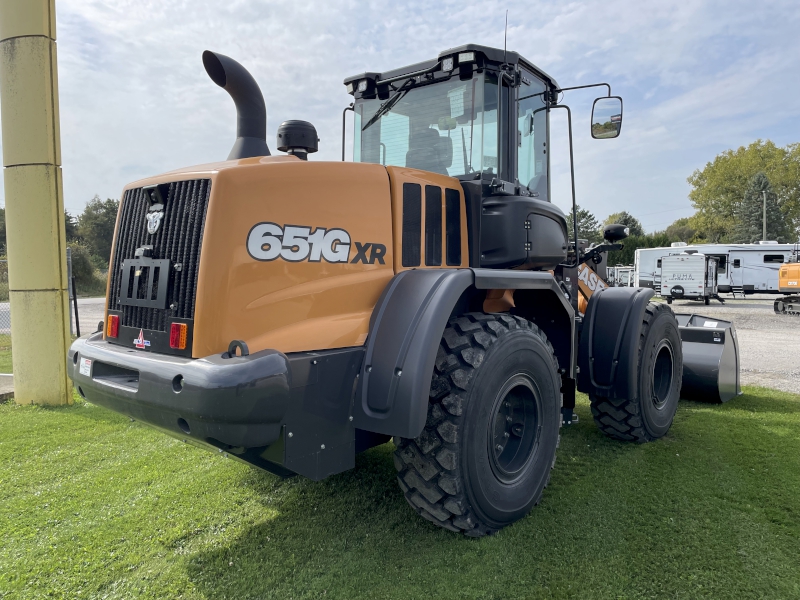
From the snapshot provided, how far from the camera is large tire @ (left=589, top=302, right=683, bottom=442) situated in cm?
450

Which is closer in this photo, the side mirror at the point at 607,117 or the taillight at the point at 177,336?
the taillight at the point at 177,336

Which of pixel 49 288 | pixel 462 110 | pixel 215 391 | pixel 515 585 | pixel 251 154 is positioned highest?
pixel 462 110

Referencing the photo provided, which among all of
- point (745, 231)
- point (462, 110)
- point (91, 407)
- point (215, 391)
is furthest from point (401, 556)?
point (745, 231)

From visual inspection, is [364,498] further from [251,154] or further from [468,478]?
[251,154]

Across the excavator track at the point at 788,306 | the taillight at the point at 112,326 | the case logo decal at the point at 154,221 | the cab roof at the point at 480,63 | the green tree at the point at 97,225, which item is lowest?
the excavator track at the point at 788,306

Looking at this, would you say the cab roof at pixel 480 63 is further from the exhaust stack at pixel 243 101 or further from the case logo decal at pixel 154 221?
the case logo decal at pixel 154 221

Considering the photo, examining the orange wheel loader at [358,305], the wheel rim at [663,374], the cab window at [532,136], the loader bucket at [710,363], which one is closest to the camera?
the orange wheel loader at [358,305]

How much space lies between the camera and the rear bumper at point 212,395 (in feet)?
7.55

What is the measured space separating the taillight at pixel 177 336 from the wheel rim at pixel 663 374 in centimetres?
407

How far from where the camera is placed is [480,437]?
2.93 meters

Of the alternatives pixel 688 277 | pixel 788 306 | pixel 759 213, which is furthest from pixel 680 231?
pixel 788 306

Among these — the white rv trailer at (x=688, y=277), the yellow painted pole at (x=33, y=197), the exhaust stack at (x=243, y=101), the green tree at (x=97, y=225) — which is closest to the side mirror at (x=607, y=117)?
the exhaust stack at (x=243, y=101)

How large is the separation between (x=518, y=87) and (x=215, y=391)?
2831 mm

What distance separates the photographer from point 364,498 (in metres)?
3.53
